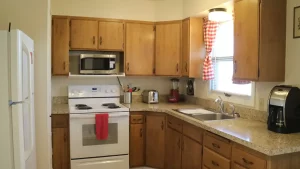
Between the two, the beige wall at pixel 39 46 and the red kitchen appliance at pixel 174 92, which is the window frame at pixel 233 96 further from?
the beige wall at pixel 39 46

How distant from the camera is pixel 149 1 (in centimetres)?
411

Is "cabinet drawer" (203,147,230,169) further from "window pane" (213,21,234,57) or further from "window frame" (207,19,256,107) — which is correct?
"window pane" (213,21,234,57)

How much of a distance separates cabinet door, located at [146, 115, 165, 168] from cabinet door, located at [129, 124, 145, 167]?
86mm

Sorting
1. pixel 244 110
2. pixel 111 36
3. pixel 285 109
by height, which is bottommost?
pixel 244 110

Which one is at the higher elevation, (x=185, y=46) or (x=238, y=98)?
(x=185, y=46)

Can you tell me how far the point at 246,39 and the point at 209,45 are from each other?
108 cm

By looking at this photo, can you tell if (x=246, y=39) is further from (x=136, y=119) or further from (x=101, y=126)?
(x=101, y=126)

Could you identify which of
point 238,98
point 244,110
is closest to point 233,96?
point 238,98

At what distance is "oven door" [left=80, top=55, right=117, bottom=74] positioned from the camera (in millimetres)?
3723

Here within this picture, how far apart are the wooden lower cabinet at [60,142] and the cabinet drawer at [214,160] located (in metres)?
1.80

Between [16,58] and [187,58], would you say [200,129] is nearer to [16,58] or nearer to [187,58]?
[187,58]

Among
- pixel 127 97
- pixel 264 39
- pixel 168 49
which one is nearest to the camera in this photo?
pixel 264 39

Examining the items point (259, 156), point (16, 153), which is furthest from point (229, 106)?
point (16, 153)

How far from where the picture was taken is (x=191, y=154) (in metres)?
2.92
